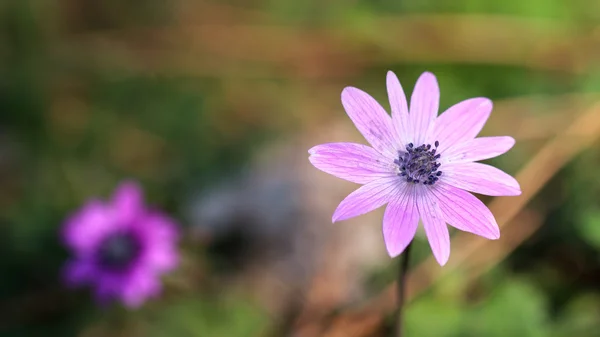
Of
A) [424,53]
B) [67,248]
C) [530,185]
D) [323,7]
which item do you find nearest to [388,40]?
[424,53]

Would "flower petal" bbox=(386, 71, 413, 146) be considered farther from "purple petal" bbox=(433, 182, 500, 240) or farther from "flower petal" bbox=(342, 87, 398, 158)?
"purple petal" bbox=(433, 182, 500, 240)

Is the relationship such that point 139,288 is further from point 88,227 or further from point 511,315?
point 511,315

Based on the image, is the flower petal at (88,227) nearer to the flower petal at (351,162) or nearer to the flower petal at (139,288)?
the flower petal at (139,288)

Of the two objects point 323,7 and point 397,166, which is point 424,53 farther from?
point 397,166

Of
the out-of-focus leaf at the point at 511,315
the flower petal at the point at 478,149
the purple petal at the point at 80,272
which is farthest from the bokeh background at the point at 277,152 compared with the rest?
the flower petal at the point at 478,149

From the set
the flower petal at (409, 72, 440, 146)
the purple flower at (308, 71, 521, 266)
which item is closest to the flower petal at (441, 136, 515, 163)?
the purple flower at (308, 71, 521, 266)
